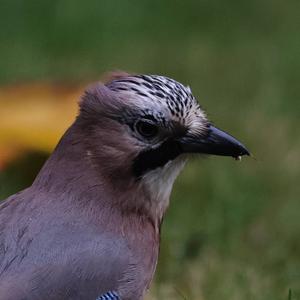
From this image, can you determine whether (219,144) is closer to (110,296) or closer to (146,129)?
(146,129)

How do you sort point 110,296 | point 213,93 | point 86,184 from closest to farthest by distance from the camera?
point 110,296
point 86,184
point 213,93

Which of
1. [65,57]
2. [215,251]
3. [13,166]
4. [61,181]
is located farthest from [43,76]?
[61,181]

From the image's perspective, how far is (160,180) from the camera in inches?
131

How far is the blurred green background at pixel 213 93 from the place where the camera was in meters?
4.30

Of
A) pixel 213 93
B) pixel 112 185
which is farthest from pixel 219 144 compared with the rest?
pixel 213 93

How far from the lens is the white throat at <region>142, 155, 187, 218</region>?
10.9 feet

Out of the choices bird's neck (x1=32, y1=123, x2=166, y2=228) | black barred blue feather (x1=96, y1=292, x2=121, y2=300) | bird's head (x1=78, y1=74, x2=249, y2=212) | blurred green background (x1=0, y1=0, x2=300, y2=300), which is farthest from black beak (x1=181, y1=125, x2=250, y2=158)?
black barred blue feather (x1=96, y1=292, x2=121, y2=300)

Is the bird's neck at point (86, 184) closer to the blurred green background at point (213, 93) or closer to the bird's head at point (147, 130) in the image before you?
the bird's head at point (147, 130)

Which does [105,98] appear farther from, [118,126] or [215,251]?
[215,251]

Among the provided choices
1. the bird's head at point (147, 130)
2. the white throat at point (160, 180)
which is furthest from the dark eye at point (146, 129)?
the white throat at point (160, 180)

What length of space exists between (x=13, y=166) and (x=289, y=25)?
3399 mm

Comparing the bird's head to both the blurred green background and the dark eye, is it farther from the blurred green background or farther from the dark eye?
the blurred green background

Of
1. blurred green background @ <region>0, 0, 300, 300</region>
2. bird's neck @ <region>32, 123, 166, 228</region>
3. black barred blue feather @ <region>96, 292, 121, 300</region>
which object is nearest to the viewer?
black barred blue feather @ <region>96, 292, 121, 300</region>

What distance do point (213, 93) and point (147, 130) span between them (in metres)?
3.14
